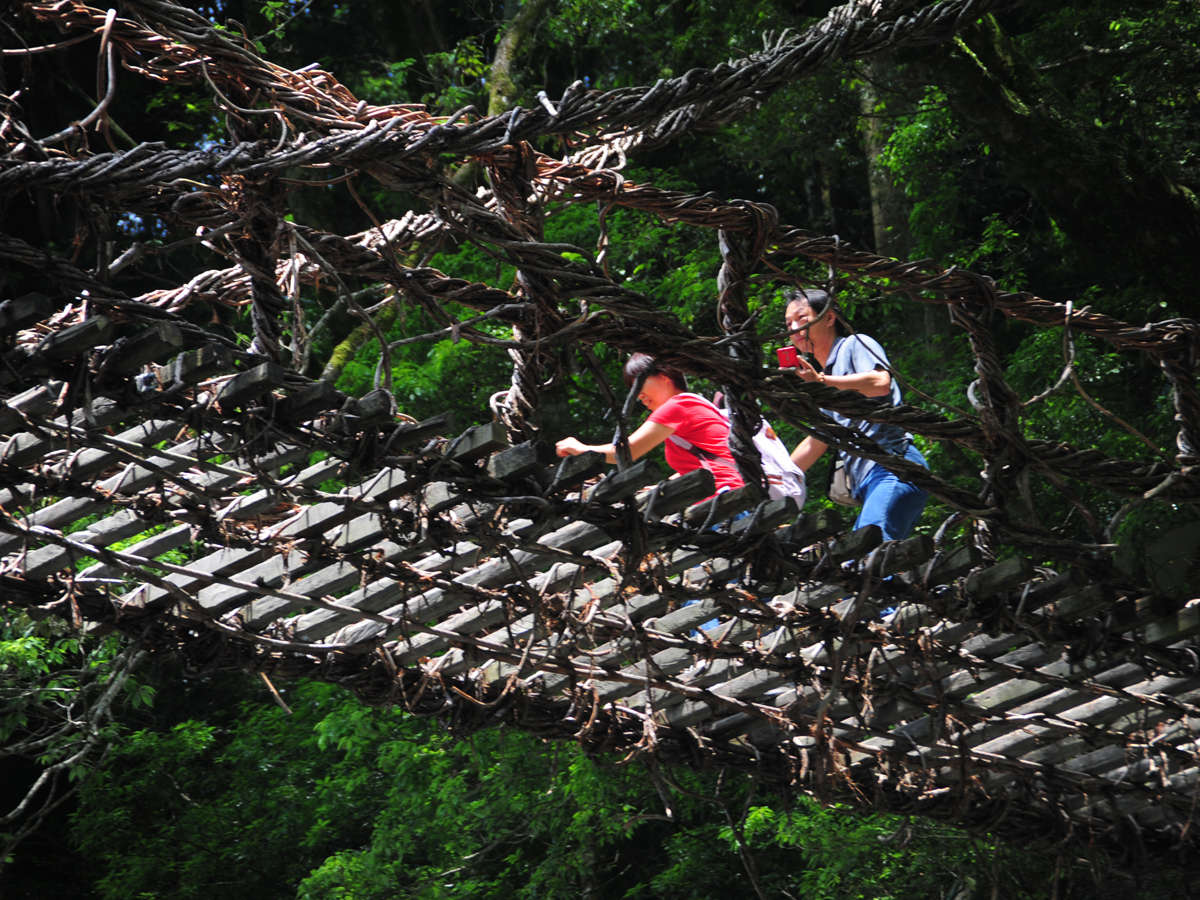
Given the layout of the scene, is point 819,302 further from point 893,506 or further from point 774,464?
point 893,506

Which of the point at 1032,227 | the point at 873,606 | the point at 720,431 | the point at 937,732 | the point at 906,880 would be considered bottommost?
the point at 906,880

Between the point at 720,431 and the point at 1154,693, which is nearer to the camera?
the point at 720,431

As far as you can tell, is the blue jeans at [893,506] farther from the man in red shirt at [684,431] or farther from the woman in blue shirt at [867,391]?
the man in red shirt at [684,431]

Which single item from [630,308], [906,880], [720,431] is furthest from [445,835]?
[630,308]

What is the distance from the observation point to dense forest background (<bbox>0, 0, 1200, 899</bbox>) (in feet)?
21.2

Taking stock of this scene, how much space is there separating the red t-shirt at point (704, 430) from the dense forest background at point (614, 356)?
2.21m

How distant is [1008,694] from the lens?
12.5 ft

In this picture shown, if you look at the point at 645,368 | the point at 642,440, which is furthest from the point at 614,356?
the point at 645,368

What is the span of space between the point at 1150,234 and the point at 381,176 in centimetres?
467

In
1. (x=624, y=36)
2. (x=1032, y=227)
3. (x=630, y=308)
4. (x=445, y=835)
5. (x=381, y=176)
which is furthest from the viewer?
(x=624, y=36)

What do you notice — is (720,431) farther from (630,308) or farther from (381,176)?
(381,176)

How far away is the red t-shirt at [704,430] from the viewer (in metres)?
3.37

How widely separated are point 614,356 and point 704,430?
5361 millimetres

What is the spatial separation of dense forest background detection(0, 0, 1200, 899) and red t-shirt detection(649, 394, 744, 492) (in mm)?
2210
